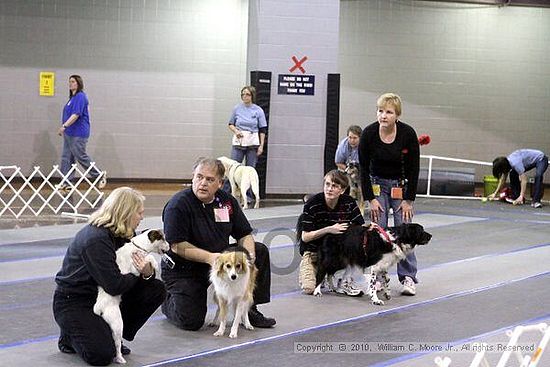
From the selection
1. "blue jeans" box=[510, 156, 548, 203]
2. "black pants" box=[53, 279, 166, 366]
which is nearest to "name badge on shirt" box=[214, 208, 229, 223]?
"black pants" box=[53, 279, 166, 366]

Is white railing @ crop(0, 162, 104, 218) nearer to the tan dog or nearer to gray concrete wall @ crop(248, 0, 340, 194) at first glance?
the tan dog

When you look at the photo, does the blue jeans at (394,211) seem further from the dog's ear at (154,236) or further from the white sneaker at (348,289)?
the dog's ear at (154,236)

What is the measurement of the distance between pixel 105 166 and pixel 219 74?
2436 millimetres

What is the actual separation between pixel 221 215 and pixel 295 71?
25.1 ft

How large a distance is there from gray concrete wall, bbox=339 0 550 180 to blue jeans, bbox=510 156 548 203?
282 centimetres

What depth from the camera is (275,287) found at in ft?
21.3

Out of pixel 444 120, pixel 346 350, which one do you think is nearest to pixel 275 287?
pixel 346 350

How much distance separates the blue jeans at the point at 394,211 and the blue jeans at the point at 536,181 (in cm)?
685

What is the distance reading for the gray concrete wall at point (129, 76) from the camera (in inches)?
556

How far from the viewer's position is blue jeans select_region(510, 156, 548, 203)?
1259 centimetres

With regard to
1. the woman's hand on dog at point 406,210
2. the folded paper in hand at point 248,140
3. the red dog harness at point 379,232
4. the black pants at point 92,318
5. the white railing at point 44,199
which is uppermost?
the folded paper in hand at point 248,140

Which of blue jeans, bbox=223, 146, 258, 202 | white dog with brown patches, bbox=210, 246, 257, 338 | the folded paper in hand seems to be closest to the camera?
white dog with brown patches, bbox=210, 246, 257, 338

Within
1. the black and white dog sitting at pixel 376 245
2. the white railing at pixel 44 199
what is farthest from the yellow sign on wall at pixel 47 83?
the black and white dog sitting at pixel 376 245

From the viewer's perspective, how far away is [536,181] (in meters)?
12.6
